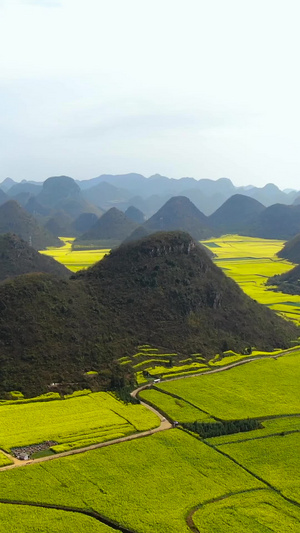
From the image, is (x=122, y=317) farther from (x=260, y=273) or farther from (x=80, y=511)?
(x=260, y=273)

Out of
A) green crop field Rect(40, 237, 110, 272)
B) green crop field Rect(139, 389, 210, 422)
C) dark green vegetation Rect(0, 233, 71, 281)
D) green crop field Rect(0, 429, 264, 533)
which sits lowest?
green crop field Rect(0, 429, 264, 533)

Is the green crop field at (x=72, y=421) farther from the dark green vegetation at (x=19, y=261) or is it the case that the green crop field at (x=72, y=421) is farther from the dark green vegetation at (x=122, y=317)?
the dark green vegetation at (x=19, y=261)

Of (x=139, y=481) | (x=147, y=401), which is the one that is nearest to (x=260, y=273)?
(x=147, y=401)

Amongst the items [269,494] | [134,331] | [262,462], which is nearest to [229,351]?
[134,331]

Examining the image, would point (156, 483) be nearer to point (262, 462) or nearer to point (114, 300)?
point (262, 462)

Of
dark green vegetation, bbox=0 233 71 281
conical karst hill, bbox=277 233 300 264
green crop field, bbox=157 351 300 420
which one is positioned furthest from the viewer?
conical karst hill, bbox=277 233 300 264

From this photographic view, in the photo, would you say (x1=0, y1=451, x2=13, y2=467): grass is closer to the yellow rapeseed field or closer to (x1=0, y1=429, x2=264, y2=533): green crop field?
(x1=0, y1=429, x2=264, y2=533): green crop field

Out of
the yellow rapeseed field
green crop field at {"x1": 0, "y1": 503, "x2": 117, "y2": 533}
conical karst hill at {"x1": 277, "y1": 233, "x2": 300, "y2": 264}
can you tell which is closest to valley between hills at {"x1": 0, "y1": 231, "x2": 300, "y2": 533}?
green crop field at {"x1": 0, "y1": 503, "x2": 117, "y2": 533}
